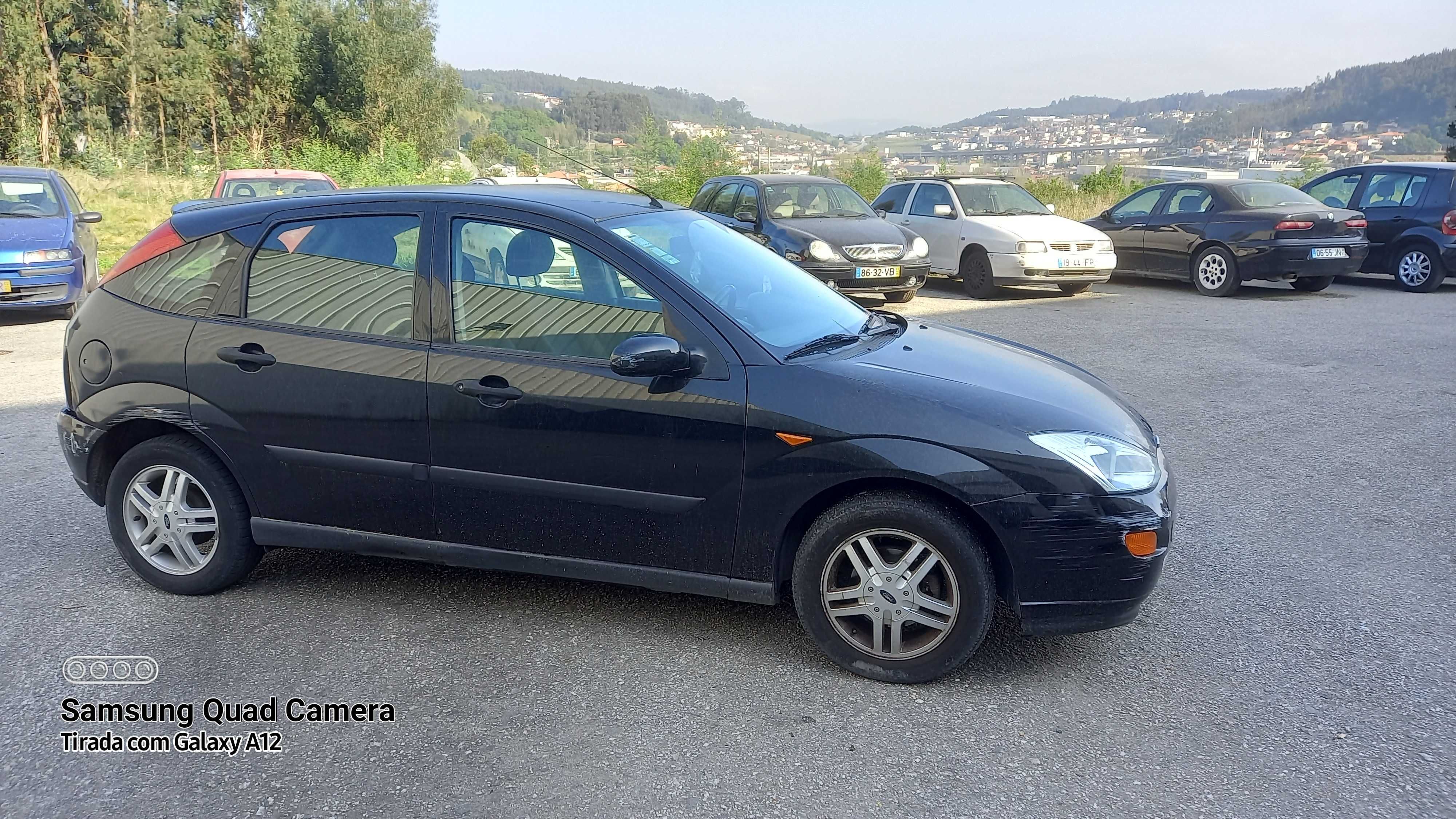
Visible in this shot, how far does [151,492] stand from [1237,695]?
163 inches

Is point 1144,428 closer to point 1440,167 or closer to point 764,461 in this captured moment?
point 764,461

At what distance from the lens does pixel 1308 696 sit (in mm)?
3426

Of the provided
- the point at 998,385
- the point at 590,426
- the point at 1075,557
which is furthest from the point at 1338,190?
the point at 590,426

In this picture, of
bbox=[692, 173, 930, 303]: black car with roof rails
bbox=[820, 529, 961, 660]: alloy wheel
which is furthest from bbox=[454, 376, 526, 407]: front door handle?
bbox=[692, 173, 930, 303]: black car with roof rails

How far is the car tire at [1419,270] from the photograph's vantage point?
13750mm

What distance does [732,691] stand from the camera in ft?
11.5

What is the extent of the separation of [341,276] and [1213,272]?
12926mm

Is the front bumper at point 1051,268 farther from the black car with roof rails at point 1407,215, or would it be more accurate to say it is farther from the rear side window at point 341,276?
the rear side window at point 341,276

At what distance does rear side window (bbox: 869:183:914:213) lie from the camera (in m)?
15.8

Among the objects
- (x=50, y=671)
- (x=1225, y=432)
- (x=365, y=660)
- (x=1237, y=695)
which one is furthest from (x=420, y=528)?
(x=1225, y=432)

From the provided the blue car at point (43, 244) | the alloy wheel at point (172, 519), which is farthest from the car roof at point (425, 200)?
the blue car at point (43, 244)

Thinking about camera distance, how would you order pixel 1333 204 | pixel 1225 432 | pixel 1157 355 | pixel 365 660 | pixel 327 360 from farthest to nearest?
pixel 1333 204 → pixel 1157 355 → pixel 1225 432 → pixel 327 360 → pixel 365 660

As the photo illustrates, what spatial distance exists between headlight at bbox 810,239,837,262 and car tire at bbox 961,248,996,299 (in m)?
2.78

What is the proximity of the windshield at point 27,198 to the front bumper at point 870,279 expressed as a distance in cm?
893
